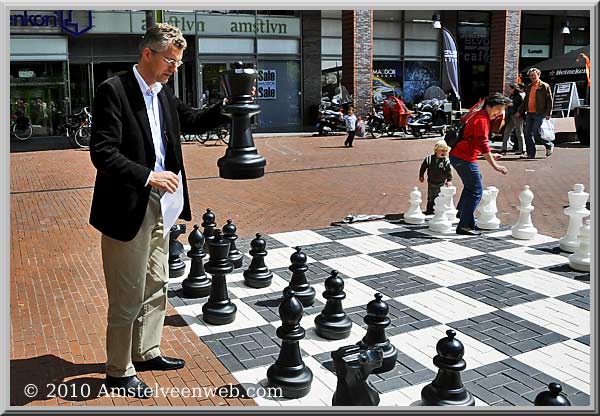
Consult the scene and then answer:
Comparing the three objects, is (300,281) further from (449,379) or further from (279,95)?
(279,95)

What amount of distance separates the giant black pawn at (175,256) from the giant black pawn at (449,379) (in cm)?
295

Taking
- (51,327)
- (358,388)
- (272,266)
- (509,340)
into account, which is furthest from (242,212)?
(358,388)

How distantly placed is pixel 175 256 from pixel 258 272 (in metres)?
0.87

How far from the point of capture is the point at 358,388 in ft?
9.83

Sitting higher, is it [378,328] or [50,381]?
[378,328]

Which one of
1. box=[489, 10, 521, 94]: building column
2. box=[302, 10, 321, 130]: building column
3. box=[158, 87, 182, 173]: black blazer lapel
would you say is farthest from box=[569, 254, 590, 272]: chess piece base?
box=[489, 10, 521, 94]: building column

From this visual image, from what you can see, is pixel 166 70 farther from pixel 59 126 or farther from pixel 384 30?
pixel 384 30

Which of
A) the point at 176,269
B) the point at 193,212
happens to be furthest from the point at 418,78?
the point at 176,269

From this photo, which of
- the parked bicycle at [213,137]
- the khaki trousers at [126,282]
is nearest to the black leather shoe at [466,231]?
the khaki trousers at [126,282]

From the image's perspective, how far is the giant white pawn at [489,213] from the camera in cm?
702

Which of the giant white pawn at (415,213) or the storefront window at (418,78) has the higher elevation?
the storefront window at (418,78)

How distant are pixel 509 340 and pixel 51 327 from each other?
3.13 m

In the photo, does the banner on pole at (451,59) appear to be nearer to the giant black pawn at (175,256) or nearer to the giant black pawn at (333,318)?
the giant black pawn at (175,256)

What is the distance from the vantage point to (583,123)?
16.4m
